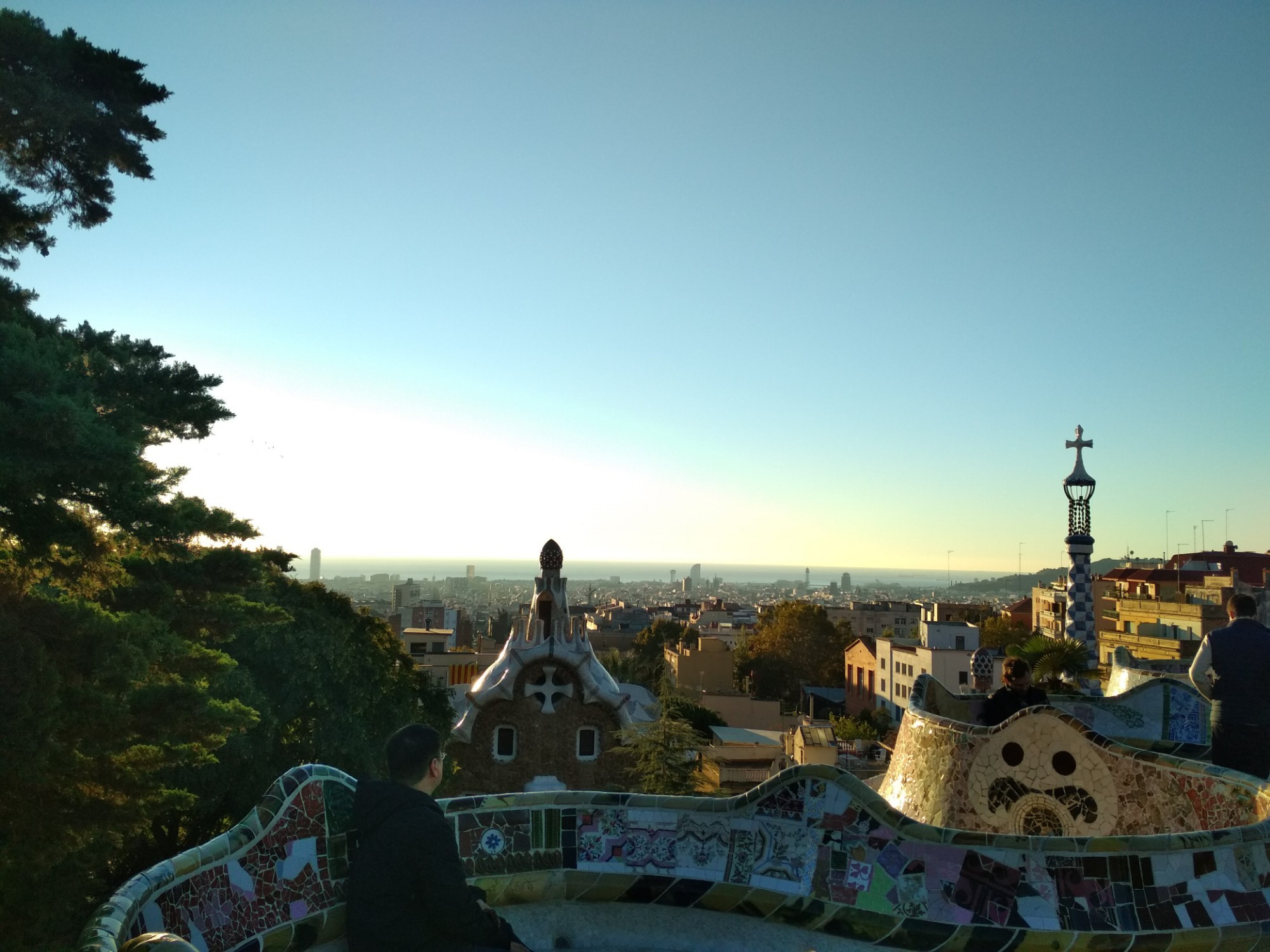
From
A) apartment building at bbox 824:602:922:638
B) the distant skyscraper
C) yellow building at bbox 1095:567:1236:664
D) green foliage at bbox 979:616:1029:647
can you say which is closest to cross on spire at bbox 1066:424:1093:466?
the distant skyscraper

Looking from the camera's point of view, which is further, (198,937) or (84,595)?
(84,595)

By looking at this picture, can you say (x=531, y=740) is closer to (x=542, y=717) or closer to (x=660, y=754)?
(x=542, y=717)

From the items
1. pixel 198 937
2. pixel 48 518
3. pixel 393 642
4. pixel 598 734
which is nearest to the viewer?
pixel 198 937

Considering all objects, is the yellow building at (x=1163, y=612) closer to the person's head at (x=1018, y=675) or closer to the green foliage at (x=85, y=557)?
the person's head at (x=1018, y=675)

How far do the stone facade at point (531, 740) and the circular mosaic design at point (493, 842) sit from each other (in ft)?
41.5

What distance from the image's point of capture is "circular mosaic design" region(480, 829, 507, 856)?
4.04m

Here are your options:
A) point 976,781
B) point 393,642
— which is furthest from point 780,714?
point 976,781

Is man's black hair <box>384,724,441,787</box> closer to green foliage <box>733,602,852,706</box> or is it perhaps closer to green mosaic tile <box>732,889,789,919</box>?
green mosaic tile <box>732,889,789,919</box>

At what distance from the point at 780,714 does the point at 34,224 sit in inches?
1458

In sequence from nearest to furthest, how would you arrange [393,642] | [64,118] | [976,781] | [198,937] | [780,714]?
[198,937] < [976,781] < [64,118] < [393,642] < [780,714]

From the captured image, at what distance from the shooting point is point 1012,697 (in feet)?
23.6

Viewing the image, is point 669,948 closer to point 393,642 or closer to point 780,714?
point 393,642

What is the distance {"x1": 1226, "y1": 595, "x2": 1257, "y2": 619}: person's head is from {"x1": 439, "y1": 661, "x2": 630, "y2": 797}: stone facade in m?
11.9

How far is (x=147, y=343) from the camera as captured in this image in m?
9.29
